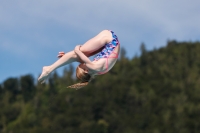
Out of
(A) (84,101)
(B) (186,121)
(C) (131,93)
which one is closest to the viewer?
(B) (186,121)

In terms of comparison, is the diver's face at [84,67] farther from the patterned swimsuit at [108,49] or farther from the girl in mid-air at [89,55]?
the patterned swimsuit at [108,49]

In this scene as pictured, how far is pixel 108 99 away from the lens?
188 m

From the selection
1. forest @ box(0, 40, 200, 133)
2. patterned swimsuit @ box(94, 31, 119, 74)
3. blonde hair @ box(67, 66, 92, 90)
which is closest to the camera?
blonde hair @ box(67, 66, 92, 90)

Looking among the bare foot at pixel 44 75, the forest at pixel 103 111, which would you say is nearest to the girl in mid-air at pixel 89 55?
the bare foot at pixel 44 75

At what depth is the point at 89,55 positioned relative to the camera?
1695cm


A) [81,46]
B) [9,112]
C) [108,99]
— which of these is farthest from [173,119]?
[81,46]

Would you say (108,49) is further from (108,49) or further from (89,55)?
(89,55)

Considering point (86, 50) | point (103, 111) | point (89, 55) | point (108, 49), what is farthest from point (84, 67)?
point (103, 111)

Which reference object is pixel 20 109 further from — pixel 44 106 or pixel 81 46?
pixel 81 46

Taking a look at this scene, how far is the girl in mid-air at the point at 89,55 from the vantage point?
643 inches

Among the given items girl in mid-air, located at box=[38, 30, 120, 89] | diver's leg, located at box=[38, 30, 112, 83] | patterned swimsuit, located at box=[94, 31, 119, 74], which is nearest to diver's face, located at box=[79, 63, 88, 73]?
girl in mid-air, located at box=[38, 30, 120, 89]

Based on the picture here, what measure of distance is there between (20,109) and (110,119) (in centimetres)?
3314

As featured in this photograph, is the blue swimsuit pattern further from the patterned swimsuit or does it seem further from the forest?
the forest

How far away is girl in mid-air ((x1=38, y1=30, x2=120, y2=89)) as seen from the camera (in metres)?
16.3
